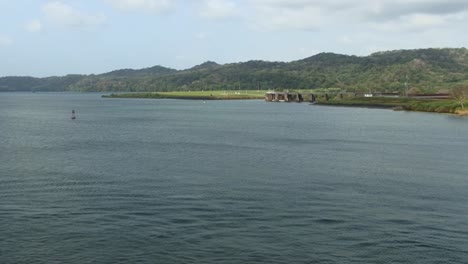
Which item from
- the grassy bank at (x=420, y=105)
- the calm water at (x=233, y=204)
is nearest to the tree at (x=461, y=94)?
the grassy bank at (x=420, y=105)

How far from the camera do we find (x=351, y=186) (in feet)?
134

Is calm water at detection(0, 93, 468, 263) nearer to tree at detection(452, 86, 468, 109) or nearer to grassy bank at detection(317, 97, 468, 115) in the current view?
grassy bank at detection(317, 97, 468, 115)

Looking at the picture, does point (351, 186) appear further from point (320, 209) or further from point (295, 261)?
point (295, 261)

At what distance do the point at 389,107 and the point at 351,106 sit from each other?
69.7 feet

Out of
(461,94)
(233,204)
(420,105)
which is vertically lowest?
(233,204)

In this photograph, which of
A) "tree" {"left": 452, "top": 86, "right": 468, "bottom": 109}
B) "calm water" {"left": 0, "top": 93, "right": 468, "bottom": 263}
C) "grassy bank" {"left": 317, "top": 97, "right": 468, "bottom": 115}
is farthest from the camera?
"tree" {"left": 452, "top": 86, "right": 468, "bottom": 109}

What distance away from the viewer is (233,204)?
113ft

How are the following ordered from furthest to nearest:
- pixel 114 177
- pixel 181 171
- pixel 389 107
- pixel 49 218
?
pixel 389 107 < pixel 181 171 < pixel 114 177 < pixel 49 218

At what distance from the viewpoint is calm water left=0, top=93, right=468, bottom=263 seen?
83.4 feet

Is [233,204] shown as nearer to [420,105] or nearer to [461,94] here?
[461,94]

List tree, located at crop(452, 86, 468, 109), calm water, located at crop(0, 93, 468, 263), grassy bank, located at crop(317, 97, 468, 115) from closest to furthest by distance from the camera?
1. calm water, located at crop(0, 93, 468, 263)
2. grassy bank, located at crop(317, 97, 468, 115)
3. tree, located at crop(452, 86, 468, 109)

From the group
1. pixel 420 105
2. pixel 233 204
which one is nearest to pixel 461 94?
pixel 420 105

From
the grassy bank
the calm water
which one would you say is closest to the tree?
the grassy bank

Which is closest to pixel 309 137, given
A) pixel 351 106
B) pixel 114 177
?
pixel 114 177
